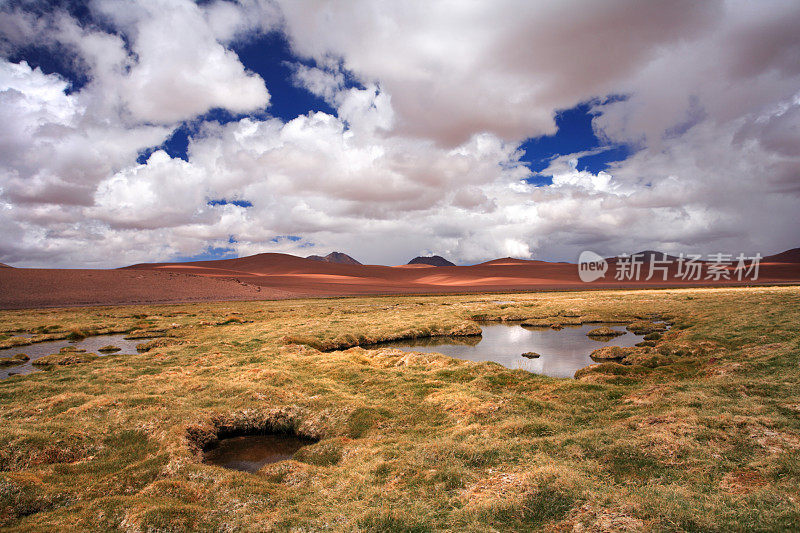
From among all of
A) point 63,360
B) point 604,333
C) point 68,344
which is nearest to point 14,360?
point 63,360

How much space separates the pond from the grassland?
535 centimetres

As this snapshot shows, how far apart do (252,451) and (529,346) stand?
26.6 m

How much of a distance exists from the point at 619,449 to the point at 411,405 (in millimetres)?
8324

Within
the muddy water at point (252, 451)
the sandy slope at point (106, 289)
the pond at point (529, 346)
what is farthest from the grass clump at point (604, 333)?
the sandy slope at point (106, 289)

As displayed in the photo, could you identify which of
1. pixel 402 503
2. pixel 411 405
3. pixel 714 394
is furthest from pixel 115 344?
pixel 714 394

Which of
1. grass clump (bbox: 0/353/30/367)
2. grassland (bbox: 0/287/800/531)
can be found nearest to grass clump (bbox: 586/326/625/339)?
grassland (bbox: 0/287/800/531)

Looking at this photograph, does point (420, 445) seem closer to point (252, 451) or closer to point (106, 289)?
point (252, 451)

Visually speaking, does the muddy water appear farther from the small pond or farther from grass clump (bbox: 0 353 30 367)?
grass clump (bbox: 0 353 30 367)

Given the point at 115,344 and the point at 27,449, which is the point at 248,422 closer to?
the point at 27,449

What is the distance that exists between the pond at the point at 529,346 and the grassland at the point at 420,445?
5345mm

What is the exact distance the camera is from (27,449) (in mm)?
12055

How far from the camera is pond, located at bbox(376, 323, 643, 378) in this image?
27.8 metres

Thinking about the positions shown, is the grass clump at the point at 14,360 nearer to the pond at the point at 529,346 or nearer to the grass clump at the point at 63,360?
the grass clump at the point at 63,360

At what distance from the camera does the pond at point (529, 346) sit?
2780 cm
